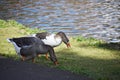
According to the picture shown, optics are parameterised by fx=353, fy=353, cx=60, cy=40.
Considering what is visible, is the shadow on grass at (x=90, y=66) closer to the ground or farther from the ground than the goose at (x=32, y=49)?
closer to the ground

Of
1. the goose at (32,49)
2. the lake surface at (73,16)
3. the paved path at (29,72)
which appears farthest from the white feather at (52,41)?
the lake surface at (73,16)

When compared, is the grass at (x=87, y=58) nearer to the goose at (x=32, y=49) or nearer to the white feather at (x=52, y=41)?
the goose at (x=32, y=49)

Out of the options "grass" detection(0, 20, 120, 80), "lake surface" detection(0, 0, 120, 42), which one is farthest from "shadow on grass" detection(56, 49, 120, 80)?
"lake surface" detection(0, 0, 120, 42)

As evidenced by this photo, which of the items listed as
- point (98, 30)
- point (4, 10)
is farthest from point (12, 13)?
point (98, 30)

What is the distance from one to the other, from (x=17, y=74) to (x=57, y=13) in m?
24.9

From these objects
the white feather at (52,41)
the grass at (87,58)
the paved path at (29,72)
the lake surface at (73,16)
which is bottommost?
the lake surface at (73,16)

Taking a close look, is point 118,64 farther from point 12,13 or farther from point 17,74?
point 12,13

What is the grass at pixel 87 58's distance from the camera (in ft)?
36.8

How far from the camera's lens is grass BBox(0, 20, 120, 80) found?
36.8 feet

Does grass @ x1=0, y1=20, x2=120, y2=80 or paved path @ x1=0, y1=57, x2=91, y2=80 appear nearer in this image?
paved path @ x1=0, y1=57, x2=91, y2=80

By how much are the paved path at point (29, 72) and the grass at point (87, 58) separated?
60 centimetres

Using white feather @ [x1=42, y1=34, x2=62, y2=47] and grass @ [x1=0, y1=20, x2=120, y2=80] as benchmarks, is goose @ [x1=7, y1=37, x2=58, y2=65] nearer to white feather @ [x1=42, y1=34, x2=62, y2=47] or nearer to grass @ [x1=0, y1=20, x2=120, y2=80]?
grass @ [x1=0, y1=20, x2=120, y2=80]

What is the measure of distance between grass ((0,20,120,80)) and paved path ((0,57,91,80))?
0.60 meters

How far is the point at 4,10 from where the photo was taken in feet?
125
